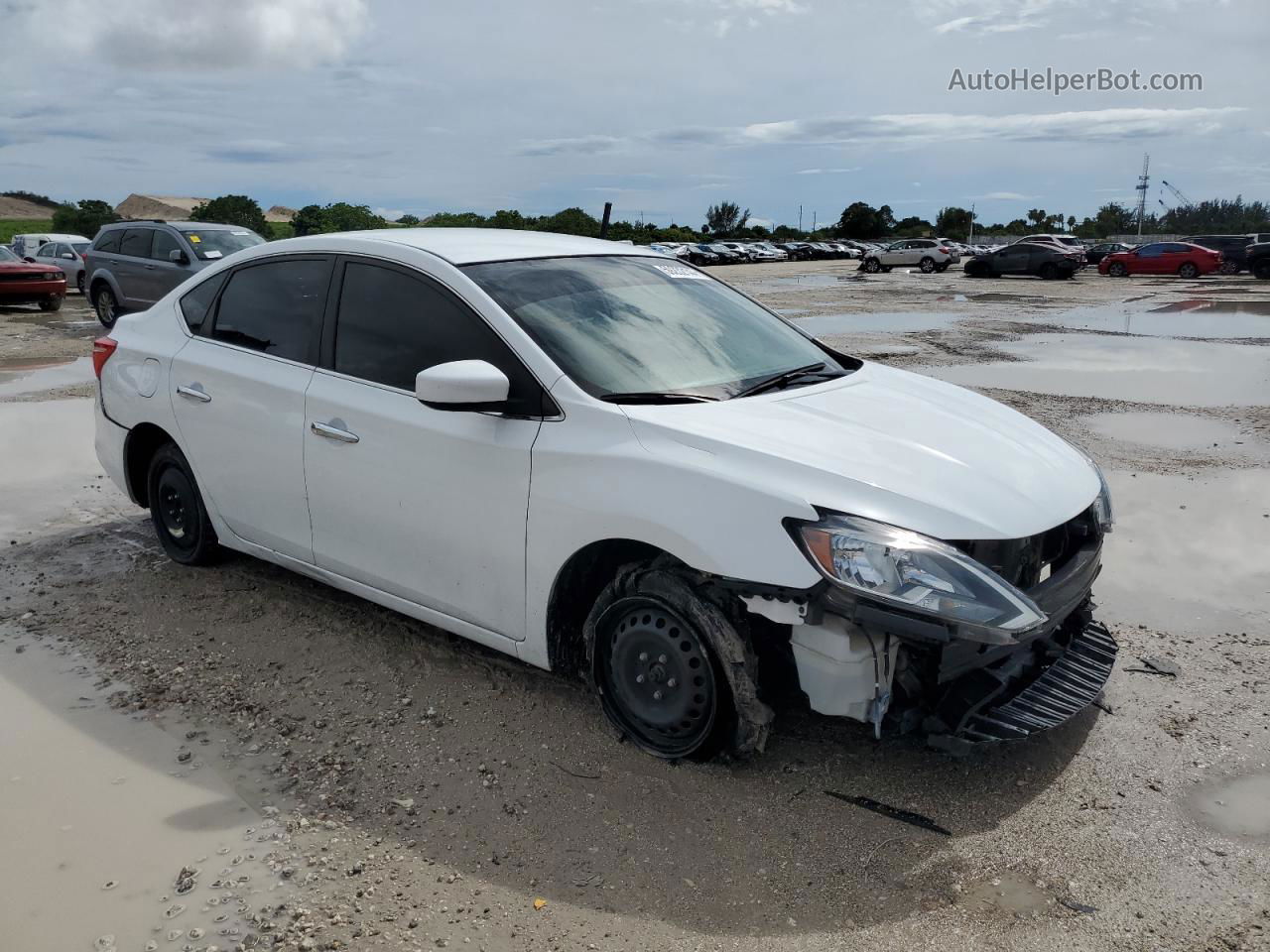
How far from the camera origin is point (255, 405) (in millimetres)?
4531

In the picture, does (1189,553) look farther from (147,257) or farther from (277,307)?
(147,257)

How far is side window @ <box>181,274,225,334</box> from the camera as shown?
5.04 metres

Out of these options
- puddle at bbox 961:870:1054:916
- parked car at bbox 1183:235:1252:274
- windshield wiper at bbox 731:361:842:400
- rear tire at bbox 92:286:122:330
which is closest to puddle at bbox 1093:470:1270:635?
windshield wiper at bbox 731:361:842:400

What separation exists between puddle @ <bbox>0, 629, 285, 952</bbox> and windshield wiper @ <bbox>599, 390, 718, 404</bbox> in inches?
66.1

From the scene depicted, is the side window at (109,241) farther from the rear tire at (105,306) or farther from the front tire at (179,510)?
the front tire at (179,510)

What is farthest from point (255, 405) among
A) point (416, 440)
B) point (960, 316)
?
point (960, 316)

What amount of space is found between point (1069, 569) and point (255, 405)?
3.23 metres

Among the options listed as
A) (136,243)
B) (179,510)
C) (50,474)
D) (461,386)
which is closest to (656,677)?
(461,386)

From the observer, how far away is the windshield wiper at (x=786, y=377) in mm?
3828

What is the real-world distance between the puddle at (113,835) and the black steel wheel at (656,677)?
3.72 ft

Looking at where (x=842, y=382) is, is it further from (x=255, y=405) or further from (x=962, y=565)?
(x=255, y=405)

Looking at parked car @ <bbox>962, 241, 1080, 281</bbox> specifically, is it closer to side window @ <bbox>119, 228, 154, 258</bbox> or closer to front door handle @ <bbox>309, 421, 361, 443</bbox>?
side window @ <bbox>119, 228, 154, 258</bbox>

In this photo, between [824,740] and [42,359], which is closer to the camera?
[824,740]

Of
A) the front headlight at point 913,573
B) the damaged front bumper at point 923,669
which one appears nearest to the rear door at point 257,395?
the damaged front bumper at point 923,669
